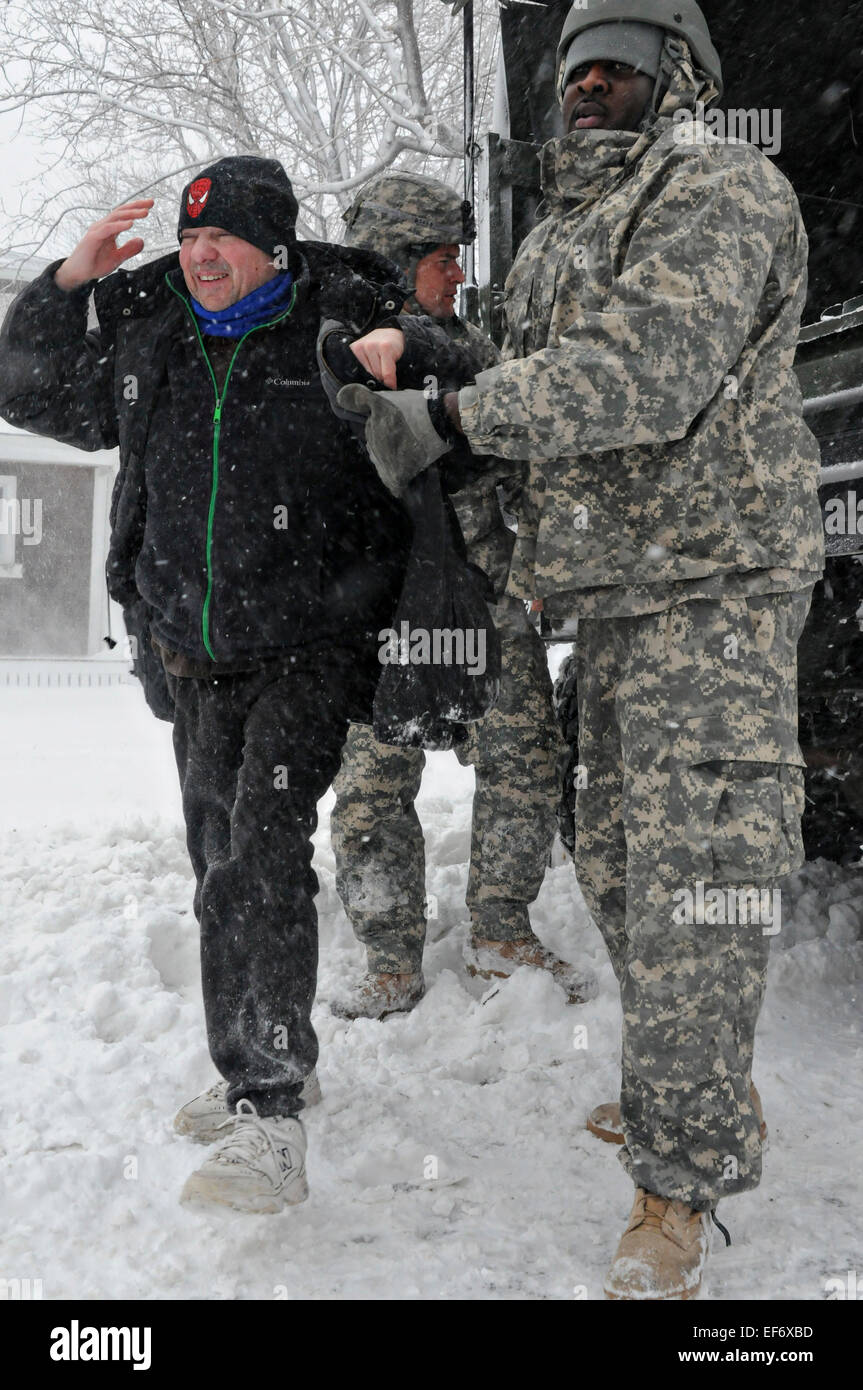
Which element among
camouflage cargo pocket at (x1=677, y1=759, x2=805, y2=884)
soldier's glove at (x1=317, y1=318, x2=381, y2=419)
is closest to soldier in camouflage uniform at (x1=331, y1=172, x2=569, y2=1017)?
soldier's glove at (x1=317, y1=318, x2=381, y2=419)

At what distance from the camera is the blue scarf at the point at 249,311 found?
2.62 metres

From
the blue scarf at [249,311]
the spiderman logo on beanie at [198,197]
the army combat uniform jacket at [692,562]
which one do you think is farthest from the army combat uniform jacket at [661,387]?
the spiderman logo on beanie at [198,197]

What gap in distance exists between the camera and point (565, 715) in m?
3.89

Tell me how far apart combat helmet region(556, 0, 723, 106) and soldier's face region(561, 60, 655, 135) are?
4 cm

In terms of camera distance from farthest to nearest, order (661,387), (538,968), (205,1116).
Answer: (538,968) → (205,1116) → (661,387)

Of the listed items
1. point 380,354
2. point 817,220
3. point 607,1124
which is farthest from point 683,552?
point 817,220

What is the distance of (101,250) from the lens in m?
2.64

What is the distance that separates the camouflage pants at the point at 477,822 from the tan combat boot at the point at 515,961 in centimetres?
4

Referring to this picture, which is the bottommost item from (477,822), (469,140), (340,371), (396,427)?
(477,822)

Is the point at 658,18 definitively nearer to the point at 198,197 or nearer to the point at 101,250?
the point at 198,197

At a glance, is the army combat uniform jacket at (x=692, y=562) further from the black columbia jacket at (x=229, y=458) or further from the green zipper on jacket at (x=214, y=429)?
the green zipper on jacket at (x=214, y=429)

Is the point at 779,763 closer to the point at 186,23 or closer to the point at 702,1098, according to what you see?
the point at 702,1098

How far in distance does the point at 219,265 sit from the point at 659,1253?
216 centimetres
